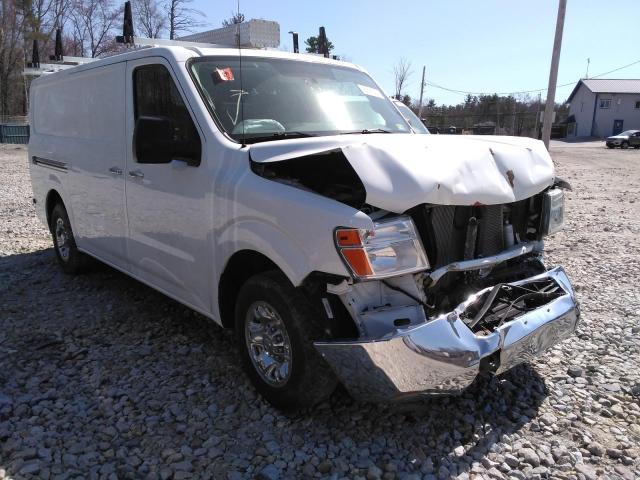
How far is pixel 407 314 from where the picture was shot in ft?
8.84

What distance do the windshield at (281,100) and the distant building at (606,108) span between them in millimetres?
65340

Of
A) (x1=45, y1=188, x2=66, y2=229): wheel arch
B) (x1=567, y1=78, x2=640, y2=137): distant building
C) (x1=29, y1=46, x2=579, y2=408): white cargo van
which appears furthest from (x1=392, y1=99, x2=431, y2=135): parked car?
(x1=567, y1=78, x2=640, y2=137): distant building

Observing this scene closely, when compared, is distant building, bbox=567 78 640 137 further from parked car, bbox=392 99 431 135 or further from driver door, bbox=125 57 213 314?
driver door, bbox=125 57 213 314

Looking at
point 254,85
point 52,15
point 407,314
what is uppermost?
point 52,15

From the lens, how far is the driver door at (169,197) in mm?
3467

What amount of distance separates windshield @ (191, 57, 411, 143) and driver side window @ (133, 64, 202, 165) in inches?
7.9

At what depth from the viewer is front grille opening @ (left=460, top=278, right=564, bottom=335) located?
2.79 meters

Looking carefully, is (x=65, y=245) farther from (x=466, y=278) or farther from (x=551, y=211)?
(x=551, y=211)

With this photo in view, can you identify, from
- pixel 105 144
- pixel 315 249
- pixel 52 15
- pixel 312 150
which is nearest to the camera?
pixel 315 249

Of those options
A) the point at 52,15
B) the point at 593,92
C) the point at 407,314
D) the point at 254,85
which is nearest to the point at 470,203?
the point at 407,314

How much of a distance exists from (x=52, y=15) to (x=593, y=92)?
5419 cm

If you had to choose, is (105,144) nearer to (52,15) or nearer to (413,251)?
(413,251)

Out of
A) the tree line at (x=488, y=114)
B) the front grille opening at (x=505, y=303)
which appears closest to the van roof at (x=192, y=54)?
the front grille opening at (x=505, y=303)

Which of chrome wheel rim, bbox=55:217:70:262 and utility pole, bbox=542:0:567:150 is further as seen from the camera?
utility pole, bbox=542:0:567:150
